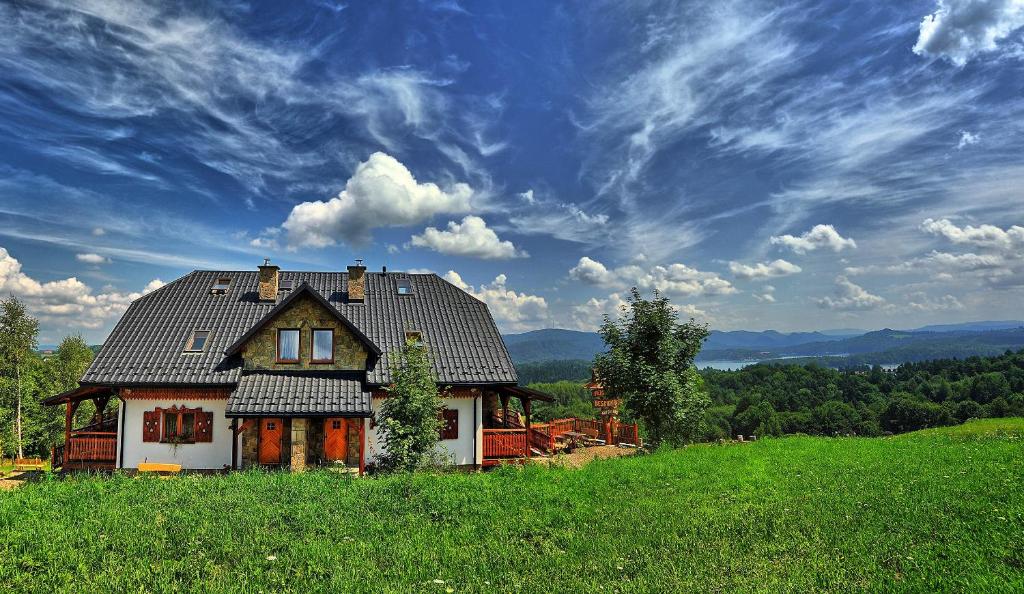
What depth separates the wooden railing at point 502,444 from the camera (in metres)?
20.6

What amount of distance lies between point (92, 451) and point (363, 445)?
32.1ft

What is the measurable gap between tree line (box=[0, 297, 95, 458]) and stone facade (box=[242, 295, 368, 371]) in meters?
31.3

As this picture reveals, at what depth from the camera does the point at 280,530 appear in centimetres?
859

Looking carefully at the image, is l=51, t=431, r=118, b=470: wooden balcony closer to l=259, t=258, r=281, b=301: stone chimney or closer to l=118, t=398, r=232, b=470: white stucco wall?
l=118, t=398, r=232, b=470: white stucco wall

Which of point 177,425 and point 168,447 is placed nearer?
point 168,447

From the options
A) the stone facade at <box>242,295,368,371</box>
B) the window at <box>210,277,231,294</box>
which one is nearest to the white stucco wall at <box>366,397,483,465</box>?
the stone facade at <box>242,295,368,371</box>

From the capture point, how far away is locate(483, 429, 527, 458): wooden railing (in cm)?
2056

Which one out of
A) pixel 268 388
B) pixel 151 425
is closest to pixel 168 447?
pixel 151 425

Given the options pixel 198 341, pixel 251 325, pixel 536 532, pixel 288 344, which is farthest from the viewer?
pixel 251 325

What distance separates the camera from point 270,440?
1961 cm

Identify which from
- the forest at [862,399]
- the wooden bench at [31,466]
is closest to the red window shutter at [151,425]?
the wooden bench at [31,466]

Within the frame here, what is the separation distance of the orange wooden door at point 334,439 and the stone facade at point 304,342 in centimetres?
206

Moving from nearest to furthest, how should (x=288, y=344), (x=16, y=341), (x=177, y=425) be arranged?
(x=177, y=425), (x=288, y=344), (x=16, y=341)

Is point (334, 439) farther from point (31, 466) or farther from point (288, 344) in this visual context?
point (31, 466)
